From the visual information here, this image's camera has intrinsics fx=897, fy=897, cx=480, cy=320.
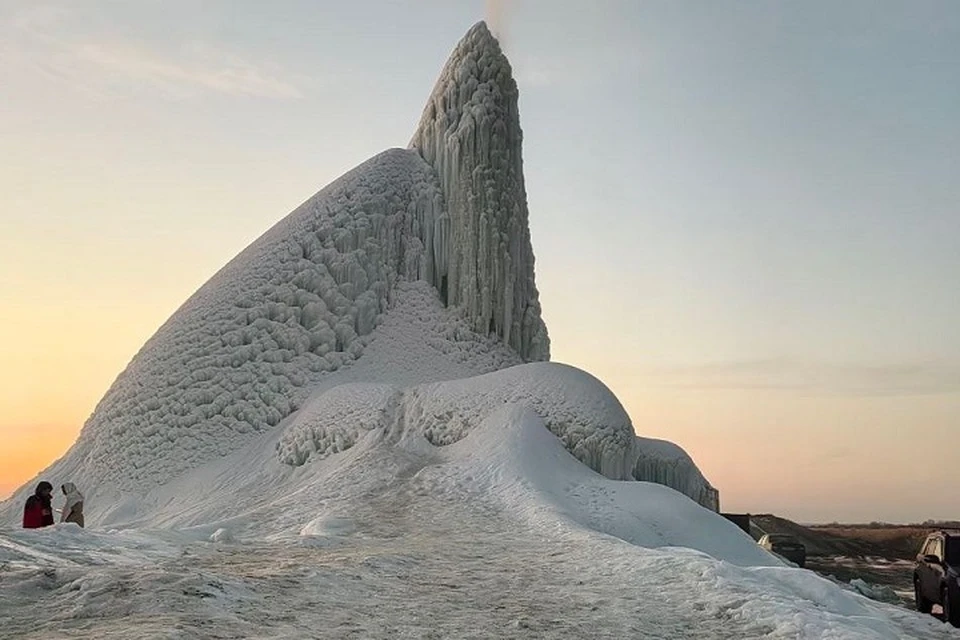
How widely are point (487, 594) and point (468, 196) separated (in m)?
27.8

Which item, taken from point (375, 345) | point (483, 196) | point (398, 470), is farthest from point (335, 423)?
point (483, 196)

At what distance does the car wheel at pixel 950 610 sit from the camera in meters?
15.3

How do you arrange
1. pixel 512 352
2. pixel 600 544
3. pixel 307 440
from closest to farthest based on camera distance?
pixel 600 544
pixel 307 440
pixel 512 352

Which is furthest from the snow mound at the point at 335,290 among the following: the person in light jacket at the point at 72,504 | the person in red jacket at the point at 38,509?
the person in red jacket at the point at 38,509

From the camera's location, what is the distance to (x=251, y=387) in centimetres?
2989

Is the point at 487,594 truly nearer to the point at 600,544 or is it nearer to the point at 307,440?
the point at 600,544

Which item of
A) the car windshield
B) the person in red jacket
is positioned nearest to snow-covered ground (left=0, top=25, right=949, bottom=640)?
the person in red jacket

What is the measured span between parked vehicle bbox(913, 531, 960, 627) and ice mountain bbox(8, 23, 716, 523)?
7.52m

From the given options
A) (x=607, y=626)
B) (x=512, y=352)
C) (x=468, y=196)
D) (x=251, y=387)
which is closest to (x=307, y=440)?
(x=251, y=387)

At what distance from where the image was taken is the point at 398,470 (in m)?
21.4

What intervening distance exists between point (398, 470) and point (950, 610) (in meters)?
11.7

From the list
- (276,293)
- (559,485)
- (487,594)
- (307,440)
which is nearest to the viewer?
(487,594)

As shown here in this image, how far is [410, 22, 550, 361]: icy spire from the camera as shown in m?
36.0

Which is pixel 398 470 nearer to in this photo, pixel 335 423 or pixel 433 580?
pixel 335 423
